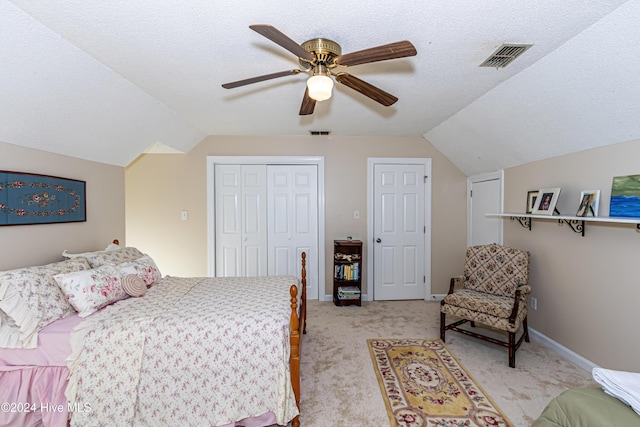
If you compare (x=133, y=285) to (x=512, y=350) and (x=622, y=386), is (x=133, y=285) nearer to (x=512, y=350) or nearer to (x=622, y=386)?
(x=622, y=386)

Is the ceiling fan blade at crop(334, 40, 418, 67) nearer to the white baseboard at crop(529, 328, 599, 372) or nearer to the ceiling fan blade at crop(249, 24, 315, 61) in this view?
the ceiling fan blade at crop(249, 24, 315, 61)

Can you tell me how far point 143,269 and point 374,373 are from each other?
231cm

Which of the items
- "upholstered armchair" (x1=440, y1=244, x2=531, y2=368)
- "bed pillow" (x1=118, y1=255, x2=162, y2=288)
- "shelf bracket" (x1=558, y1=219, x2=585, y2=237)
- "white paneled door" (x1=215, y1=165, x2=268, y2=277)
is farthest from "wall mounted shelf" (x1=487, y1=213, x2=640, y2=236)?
"bed pillow" (x1=118, y1=255, x2=162, y2=288)

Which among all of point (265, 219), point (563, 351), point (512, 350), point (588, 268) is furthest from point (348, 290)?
point (588, 268)

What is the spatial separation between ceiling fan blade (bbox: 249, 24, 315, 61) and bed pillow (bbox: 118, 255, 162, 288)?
2265 mm

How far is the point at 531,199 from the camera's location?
3.03 meters

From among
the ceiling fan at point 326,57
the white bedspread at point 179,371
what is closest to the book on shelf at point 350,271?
the white bedspread at point 179,371

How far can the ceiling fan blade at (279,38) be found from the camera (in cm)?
125

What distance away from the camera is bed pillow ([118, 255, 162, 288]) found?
8.07ft

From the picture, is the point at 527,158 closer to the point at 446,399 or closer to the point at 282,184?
the point at 446,399

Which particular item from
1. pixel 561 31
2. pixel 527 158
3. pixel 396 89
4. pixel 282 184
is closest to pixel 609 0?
pixel 561 31

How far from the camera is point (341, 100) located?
2.87 m

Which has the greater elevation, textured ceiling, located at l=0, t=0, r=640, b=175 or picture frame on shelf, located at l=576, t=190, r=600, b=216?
textured ceiling, located at l=0, t=0, r=640, b=175

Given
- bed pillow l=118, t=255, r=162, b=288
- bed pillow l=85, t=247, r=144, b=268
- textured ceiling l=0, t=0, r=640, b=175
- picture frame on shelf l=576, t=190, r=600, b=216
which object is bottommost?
bed pillow l=118, t=255, r=162, b=288
